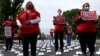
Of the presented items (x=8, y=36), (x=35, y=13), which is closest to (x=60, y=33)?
(x=8, y=36)

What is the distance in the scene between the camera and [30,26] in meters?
14.2

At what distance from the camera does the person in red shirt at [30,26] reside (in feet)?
46.4

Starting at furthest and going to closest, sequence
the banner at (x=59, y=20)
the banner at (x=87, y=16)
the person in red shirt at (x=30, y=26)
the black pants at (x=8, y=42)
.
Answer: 1. the black pants at (x=8, y=42)
2. the banner at (x=59, y=20)
3. the banner at (x=87, y=16)
4. the person in red shirt at (x=30, y=26)

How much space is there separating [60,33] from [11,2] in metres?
53.6

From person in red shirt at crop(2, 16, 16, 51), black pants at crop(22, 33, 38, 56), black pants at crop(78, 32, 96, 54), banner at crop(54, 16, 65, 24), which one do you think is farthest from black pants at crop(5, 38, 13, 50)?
black pants at crop(22, 33, 38, 56)

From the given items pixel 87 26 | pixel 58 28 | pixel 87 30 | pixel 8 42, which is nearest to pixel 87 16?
pixel 87 26

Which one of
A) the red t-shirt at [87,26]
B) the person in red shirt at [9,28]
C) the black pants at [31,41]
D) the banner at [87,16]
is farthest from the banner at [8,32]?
the black pants at [31,41]

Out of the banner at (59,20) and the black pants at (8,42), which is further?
the black pants at (8,42)

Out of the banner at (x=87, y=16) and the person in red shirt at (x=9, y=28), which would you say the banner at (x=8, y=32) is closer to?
the person in red shirt at (x=9, y=28)

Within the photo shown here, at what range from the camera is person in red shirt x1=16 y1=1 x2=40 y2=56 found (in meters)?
14.1

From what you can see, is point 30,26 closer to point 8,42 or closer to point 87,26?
point 87,26

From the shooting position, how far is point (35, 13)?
46.7 feet

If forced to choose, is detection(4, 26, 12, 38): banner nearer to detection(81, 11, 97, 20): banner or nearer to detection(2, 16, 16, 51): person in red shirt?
detection(2, 16, 16, 51): person in red shirt

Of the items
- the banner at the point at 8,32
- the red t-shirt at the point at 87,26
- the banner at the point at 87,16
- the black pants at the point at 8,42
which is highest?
the banner at the point at 87,16
